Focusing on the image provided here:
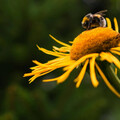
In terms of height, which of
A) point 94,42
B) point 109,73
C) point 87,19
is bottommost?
point 109,73

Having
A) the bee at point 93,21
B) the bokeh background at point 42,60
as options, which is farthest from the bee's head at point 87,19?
the bokeh background at point 42,60

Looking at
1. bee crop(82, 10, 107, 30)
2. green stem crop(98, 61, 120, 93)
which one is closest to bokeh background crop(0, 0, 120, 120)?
bee crop(82, 10, 107, 30)

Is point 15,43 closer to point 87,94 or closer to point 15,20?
point 15,20

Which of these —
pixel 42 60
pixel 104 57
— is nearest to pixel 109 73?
pixel 104 57

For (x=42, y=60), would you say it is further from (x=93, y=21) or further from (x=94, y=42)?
(x=94, y=42)

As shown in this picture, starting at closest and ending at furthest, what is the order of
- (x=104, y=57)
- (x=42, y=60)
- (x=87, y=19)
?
(x=104, y=57), (x=87, y=19), (x=42, y=60)

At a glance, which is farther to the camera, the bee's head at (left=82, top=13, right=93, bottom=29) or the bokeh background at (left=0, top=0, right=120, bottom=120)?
the bokeh background at (left=0, top=0, right=120, bottom=120)

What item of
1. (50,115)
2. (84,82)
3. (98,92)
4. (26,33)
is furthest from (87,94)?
(26,33)

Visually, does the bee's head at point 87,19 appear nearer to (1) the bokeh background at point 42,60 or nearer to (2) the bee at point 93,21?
(2) the bee at point 93,21

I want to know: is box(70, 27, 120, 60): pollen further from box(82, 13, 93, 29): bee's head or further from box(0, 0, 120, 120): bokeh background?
box(0, 0, 120, 120): bokeh background
